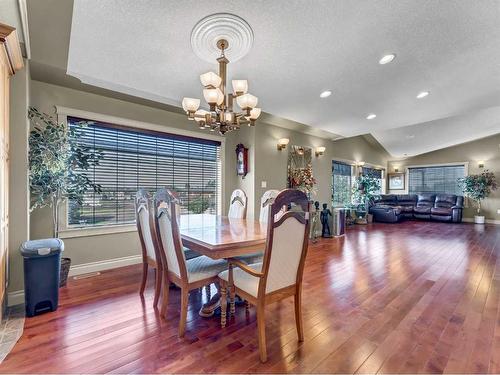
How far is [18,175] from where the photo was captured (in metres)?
2.42

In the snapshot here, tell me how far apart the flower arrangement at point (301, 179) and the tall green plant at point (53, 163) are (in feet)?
12.0

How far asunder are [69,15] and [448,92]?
5.14 m

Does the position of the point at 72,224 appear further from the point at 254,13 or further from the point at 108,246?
the point at 254,13

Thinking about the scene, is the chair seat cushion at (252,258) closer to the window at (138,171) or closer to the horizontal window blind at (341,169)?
the window at (138,171)

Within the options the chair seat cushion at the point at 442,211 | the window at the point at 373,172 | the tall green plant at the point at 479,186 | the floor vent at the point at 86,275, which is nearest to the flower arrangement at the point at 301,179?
the floor vent at the point at 86,275

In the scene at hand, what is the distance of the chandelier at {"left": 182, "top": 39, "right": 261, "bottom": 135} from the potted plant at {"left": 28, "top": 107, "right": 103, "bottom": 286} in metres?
1.50

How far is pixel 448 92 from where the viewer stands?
3994mm

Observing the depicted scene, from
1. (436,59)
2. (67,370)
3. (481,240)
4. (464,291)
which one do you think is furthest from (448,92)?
(67,370)

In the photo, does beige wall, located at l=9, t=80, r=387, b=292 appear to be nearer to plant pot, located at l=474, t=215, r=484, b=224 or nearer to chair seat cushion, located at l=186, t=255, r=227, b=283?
chair seat cushion, located at l=186, t=255, r=227, b=283

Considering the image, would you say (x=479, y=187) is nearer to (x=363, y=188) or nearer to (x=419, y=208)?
(x=419, y=208)

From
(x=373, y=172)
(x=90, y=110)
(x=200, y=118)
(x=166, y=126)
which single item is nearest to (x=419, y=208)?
(x=373, y=172)

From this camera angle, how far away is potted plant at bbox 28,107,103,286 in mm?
2604

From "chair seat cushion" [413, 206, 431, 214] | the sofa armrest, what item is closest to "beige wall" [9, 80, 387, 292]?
"chair seat cushion" [413, 206, 431, 214]

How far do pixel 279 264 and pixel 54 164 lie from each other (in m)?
2.60
